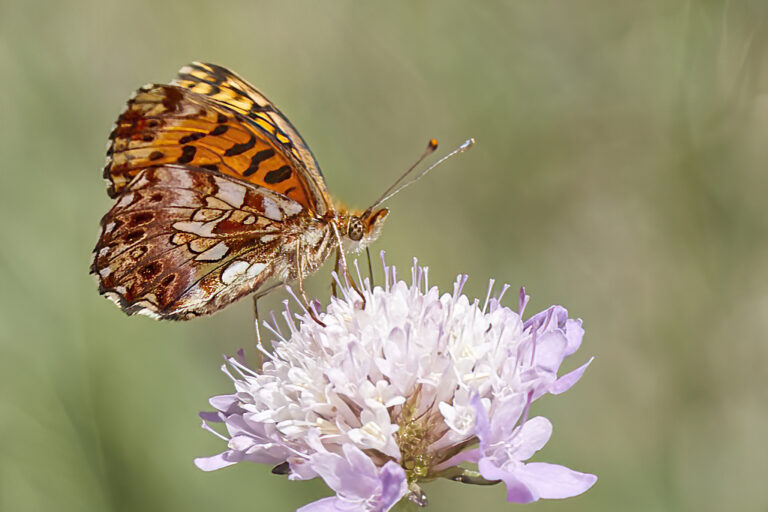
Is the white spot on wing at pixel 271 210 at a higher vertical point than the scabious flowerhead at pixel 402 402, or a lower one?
higher

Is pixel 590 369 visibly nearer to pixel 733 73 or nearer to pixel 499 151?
pixel 499 151

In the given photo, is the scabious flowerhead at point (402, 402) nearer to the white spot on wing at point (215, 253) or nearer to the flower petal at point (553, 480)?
the flower petal at point (553, 480)

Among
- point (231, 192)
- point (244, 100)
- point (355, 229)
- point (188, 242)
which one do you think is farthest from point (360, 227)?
point (244, 100)

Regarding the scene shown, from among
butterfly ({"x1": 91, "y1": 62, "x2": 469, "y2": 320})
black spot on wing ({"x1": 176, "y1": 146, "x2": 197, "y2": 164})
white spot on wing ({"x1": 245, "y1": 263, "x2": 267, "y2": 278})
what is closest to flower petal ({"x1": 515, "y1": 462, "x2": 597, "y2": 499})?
butterfly ({"x1": 91, "y1": 62, "x2": 469, "y2": 320})

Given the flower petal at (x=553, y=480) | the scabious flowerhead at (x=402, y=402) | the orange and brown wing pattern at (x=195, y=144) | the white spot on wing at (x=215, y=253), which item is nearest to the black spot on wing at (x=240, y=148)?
the orange and brown wing pattern at (x=195, y=144)

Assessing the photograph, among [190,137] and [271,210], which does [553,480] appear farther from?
[190,137]

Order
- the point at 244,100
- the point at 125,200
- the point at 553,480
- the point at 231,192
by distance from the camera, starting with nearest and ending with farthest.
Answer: the point at 553,480
the point at 125,200
the point at 231,192
the point at 244,100

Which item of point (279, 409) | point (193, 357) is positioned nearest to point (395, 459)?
point (279, 409)
